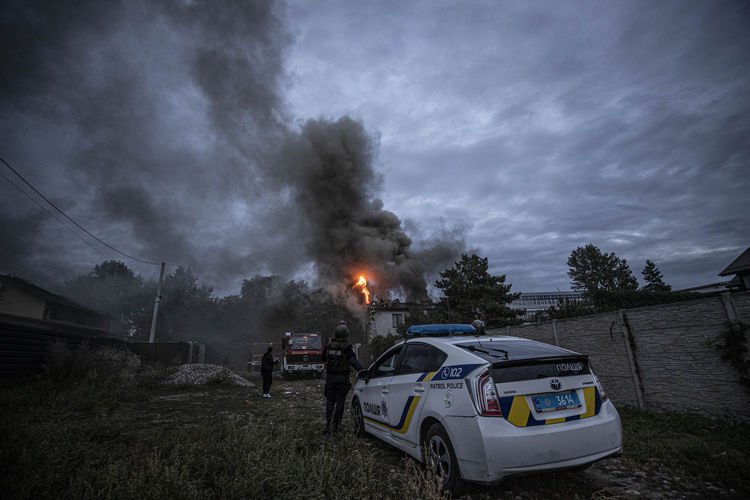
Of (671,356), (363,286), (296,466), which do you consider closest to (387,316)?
(363,286)

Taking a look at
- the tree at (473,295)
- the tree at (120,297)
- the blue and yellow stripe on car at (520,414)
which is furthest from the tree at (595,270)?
the tree at (120,297)

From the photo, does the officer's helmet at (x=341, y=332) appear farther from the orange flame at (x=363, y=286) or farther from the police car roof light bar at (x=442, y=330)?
the orange flame at (x=363, y=286)

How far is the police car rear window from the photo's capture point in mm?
2934

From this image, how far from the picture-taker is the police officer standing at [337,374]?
539cm

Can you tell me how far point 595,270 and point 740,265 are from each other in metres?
32.3

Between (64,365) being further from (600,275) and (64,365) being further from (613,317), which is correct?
(600,275)

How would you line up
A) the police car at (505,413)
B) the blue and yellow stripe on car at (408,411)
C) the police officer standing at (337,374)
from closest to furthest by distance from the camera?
the police car at (505,413) → the blue and yellow stripe on car at (408,411) → the police officer standing at (337,374)

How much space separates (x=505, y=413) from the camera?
279cm

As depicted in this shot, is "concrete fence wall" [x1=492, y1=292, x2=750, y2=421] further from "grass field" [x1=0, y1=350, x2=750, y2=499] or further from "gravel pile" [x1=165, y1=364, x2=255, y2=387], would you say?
"gravel pile" [x1=165, y1=364, x2=255, y2=387]

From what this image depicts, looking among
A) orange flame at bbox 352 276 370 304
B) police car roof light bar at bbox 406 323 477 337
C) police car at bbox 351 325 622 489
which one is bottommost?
police car at bbox 351 325 622 489

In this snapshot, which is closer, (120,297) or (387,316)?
(387,316)

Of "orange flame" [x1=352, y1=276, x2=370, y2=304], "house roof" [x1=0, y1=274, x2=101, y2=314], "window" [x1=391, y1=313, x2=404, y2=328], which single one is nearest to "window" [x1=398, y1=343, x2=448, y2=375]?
"orange flame" [x1=352, y1=276, x2=370, y2=304]

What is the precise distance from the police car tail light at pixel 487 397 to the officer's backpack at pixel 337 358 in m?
3.12

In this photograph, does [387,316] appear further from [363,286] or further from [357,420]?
[357,420]
